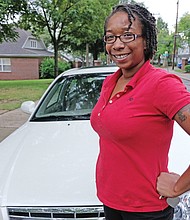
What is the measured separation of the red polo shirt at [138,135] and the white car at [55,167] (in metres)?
0.50

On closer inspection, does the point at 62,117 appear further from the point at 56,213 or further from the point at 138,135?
the point at 138,135

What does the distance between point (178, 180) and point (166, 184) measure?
78 millimetres

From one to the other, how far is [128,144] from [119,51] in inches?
17.2

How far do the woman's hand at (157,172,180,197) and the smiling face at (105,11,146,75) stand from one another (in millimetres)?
490

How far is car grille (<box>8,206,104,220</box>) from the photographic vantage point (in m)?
1.88

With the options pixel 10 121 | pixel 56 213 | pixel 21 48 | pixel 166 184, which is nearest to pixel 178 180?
pixel 166 184

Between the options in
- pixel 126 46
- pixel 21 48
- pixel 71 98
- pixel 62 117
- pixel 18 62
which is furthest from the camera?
pixel 21 48

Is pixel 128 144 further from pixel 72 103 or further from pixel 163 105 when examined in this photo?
pixel 72 103

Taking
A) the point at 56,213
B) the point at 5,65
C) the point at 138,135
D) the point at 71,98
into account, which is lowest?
the point at 5,65

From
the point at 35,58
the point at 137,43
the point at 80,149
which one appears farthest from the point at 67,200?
the point at 35,58

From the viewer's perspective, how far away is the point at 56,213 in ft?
6.27

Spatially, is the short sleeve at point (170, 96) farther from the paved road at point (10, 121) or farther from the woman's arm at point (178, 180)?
the paved road at point (10, 121)

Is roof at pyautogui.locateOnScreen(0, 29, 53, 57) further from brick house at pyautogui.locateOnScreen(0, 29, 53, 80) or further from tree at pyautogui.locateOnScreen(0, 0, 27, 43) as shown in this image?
tree at pyautogui.locateOnScreen(0, 0, 27, 43)

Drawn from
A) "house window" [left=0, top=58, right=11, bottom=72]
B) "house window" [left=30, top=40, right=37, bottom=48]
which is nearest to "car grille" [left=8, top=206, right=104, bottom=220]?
"house window" [left=0, top=58, right=11, bottom=72]
